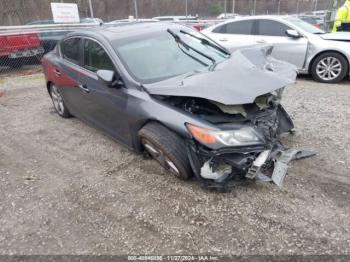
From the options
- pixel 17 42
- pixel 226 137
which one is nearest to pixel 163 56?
pixel 226 137

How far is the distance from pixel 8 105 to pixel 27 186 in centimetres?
372

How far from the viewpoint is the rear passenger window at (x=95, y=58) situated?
3.67 meters

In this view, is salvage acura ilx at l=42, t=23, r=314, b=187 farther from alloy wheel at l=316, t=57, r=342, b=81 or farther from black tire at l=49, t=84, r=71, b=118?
alloy wheel at l=316, t=57, r=342, b=81

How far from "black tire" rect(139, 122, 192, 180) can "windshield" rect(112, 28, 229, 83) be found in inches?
23.7

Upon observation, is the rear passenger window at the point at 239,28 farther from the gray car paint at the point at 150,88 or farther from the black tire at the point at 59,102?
the black tire at the point at 59,102

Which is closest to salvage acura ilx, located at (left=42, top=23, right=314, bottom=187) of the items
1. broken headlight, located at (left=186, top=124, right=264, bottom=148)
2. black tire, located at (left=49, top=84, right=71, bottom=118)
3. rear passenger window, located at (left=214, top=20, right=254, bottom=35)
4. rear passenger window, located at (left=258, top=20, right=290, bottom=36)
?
broken headlight, located at (left=186, top=124, right=264, bottom=148)

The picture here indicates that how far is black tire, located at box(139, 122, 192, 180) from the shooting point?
9.77 ft

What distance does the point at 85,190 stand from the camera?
3.28 meters

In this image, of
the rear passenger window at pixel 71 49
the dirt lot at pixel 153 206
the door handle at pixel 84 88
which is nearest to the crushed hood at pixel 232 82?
the dirt lot at pixel 153 206

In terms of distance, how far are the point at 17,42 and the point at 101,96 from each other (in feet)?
22.1

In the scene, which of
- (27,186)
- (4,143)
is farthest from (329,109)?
(4,143)

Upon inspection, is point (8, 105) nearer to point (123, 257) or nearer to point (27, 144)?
point (27, 144)

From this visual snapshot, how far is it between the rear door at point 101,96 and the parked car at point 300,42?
4.56 metres

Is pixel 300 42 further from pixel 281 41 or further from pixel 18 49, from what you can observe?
pixel 18 49
